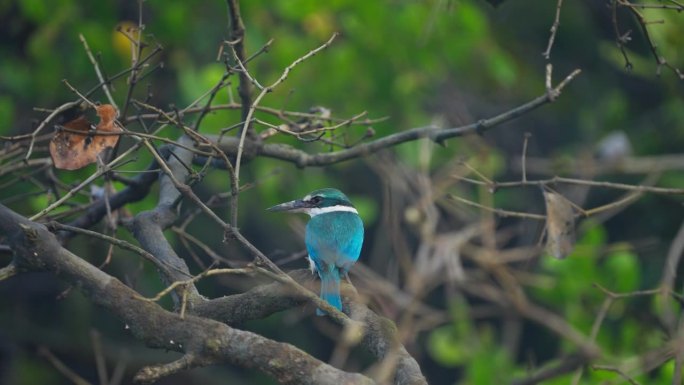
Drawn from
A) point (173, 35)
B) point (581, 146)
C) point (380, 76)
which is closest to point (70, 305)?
point (173, 35)

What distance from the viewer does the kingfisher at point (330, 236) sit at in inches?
170

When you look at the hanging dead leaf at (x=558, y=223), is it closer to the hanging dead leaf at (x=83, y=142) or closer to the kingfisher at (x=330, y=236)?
the kingfisher at (x=330, y=236)

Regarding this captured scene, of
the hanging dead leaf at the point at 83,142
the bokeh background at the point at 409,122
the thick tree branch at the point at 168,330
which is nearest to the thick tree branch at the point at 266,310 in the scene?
the thick tree branch at the point at 168,330

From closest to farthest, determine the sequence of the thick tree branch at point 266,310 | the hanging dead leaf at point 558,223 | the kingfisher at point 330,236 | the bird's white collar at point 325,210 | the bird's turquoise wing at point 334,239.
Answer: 1. the thick tree branch at point 266,310
2. the hanging dead leaf at point 558,223
3. the kingfisher at point 330,236
4. the bird's turquoise wing at point 334,239
5. the bird's white collar at point 325,210

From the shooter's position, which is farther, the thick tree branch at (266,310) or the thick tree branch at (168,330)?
the thick tree branch at (266,310)

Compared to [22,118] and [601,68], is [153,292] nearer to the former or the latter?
[22,118]

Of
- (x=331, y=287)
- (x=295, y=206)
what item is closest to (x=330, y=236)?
(x=295, y=206)

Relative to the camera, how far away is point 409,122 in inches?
289

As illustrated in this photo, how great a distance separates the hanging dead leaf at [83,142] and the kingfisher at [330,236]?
3.41 feet

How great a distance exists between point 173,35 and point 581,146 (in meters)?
3.16

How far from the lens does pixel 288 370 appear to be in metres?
2.65

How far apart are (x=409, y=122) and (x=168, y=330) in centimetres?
480

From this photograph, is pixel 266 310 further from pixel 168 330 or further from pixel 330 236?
pixel 330 236

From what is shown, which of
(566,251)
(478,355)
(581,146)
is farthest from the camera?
(581,146)
